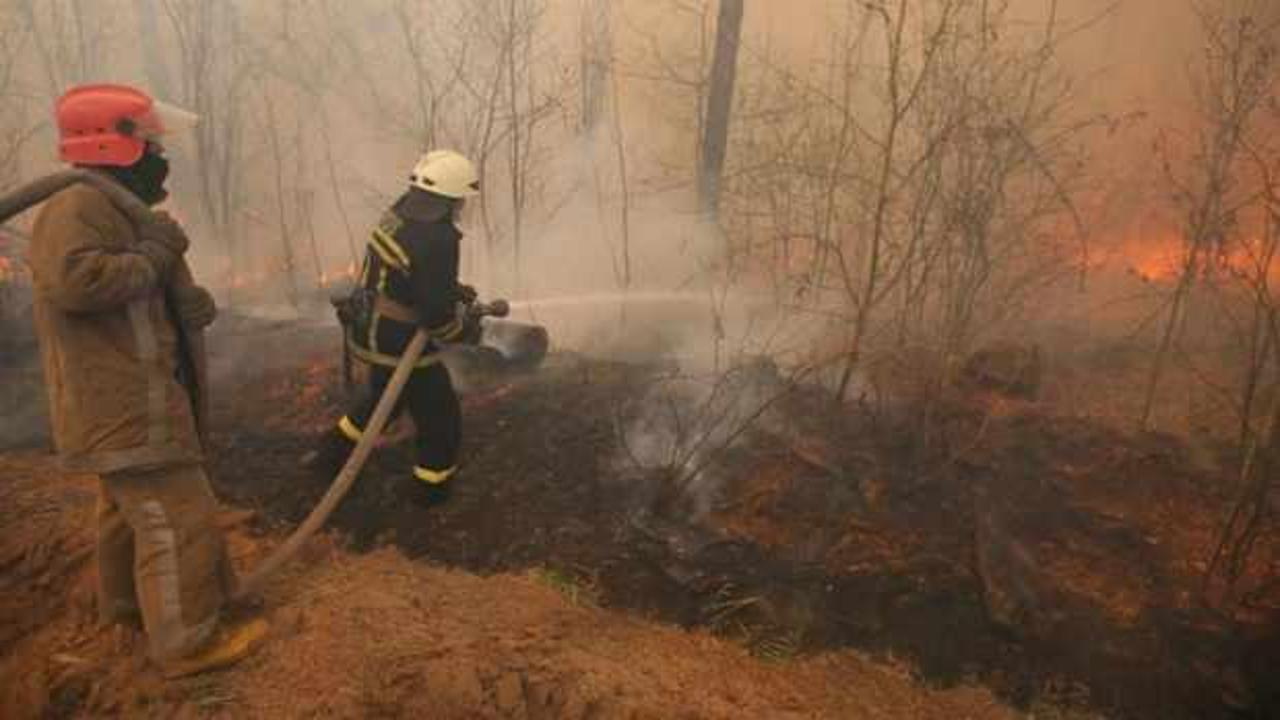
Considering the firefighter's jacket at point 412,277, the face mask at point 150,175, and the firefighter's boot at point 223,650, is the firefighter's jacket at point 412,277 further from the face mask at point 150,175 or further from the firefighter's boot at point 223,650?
the firefighter's boot at point 223,650

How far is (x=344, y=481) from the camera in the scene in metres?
4.32

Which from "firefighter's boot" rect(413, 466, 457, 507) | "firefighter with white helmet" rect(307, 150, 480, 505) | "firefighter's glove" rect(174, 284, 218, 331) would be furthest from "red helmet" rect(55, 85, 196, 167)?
"firefighter's boot" rect(413, 466, 457, 507)

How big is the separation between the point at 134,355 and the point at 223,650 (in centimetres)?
131

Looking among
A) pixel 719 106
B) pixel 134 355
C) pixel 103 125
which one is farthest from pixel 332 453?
pixel 719 106

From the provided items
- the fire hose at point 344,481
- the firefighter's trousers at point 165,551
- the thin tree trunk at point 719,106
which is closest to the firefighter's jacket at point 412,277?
the fire hose at point 344,481

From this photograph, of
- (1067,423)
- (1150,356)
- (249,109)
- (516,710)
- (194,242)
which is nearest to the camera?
(516,710)

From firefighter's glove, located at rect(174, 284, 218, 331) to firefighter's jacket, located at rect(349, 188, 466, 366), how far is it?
109 cm

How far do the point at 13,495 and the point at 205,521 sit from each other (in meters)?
2.19

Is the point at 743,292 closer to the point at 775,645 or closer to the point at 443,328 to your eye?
the point at 443,328

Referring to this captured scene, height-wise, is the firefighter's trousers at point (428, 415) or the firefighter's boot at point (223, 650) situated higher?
the firefighter's trousers at point (428, 415)

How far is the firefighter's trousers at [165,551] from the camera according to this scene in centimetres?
345

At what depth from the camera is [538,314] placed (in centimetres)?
875

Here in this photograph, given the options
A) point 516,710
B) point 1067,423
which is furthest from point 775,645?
point 1067,423

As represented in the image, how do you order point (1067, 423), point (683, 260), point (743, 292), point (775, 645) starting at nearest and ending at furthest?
point (775, 645), point (1067, 423), point (743, 292), point (683, 260)
